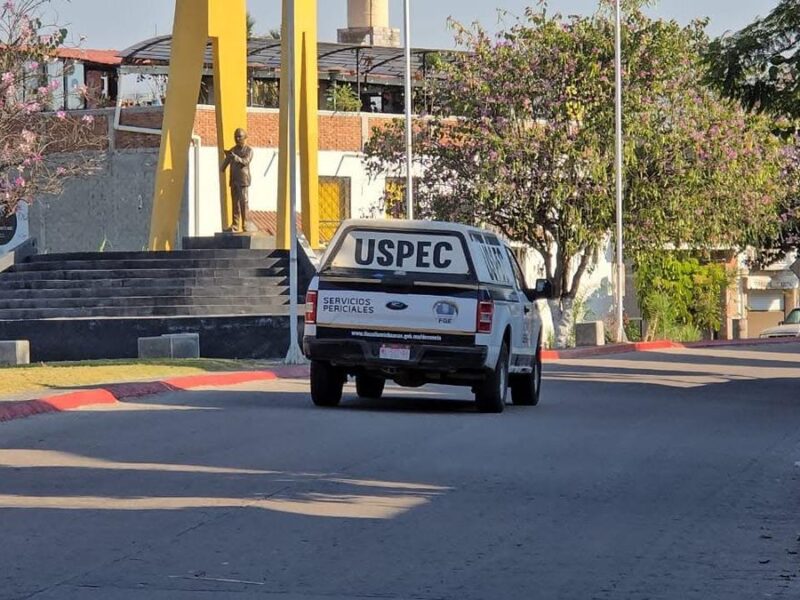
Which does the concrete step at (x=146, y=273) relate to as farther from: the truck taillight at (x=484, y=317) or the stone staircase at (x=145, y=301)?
the truck taillight at (x=484, y=317)

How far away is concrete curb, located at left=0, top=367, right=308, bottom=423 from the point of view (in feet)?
66.4

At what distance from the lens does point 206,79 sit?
64.6 meters

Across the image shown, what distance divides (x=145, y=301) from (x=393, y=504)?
27036 mm

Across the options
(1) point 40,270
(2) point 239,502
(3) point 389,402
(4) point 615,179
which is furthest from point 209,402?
(4) point 615,179

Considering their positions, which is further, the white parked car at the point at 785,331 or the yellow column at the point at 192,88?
the white parked car at the point at 785,331

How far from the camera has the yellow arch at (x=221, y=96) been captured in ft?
141

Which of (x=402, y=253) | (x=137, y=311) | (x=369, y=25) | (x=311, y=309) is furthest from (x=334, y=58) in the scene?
(x=311, y=309)

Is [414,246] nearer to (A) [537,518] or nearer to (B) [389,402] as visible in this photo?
(B) [389,402]

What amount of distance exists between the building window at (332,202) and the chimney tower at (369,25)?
2298 cm

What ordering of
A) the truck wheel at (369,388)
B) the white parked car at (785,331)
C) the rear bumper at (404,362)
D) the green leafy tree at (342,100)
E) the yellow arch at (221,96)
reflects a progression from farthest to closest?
the green leafy tree at (342,100), the white parked car at (785,331), the yellow arch at (221,96), the truck wheel at (369,388), the rear bumper at (404,362)

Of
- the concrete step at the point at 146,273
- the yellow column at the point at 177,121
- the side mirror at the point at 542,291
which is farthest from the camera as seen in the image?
the yellow column at the point at 177,121

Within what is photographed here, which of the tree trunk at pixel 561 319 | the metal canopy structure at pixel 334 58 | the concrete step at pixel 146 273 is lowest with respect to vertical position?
the tree trunk at pixel 561 319

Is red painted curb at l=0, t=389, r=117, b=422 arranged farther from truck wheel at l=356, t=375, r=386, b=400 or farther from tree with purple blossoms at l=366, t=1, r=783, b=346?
tree with purple blossoms at l=366, t=1, r=783, b=346

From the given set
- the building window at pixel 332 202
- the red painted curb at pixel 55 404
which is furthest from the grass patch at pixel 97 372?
the building window at pixel 332 202
